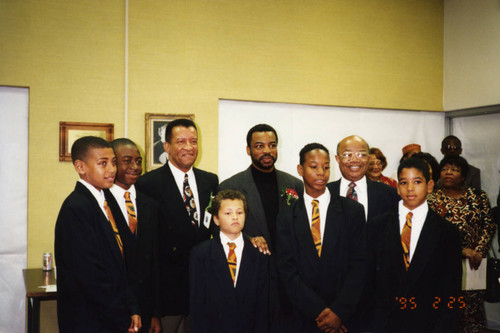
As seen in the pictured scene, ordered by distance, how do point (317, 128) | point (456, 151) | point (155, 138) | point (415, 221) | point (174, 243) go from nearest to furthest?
point (415, 221), point (174, 243), point (155, 138), point (456, 151), point (317, 128)

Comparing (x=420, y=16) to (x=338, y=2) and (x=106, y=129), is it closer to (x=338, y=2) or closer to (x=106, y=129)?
(x=338, y=2)

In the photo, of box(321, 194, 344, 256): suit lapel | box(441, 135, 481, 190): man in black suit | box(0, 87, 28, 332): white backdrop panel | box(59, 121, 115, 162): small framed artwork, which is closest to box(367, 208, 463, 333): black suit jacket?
box(321, 194, 344, 256): suit lapel

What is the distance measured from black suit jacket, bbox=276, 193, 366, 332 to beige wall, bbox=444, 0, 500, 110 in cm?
347

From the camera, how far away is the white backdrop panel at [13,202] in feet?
14.2

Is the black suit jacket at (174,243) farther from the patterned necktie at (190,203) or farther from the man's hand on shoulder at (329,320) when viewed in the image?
the man's hand on shoulder at (329,320)

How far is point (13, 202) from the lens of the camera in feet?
14.3

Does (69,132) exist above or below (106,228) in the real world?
above

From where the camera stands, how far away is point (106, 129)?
14.8ft

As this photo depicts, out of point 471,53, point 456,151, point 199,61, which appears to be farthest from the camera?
point 471,53

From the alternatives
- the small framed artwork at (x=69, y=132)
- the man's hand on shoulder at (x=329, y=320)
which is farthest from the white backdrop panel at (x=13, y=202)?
the man's hand on shoulder at (x=329, y=320)

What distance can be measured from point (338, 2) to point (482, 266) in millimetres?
3354

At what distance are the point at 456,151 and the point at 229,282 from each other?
11.3ft

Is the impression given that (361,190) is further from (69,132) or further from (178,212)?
(69,132)
